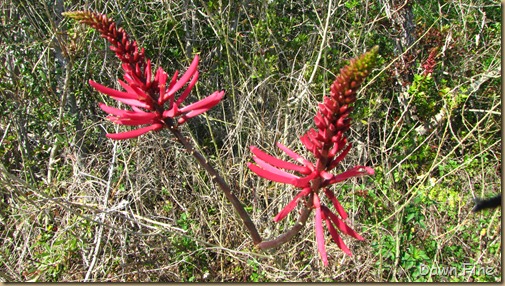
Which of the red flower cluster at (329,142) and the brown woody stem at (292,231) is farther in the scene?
the brown woody stem at (292,231)

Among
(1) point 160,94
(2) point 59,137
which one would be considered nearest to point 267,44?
(2) point 59,137

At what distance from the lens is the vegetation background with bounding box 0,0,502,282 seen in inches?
95.8

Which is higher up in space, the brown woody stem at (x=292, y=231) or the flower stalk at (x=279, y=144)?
the flower stalk at (x=279, y=144)

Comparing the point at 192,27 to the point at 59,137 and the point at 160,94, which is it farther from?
the point at 160,94

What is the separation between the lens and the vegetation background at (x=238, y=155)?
2.43m

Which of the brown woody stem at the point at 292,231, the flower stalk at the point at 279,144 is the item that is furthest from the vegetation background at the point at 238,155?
the flower stalk at the point at 279,144

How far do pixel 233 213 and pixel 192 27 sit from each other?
1457mm

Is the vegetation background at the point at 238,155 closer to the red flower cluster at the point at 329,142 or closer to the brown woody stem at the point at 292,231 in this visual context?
the brown woody stem at the point at 292,231

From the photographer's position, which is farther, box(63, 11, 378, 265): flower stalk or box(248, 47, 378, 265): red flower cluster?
box(63, 11, 378, 265): flower stalk

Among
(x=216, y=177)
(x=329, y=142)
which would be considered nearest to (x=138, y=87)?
(x=216, y=177)

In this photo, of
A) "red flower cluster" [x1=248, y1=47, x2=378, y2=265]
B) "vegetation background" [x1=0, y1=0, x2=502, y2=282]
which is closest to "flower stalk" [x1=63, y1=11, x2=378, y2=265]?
"red flower cluster" [x1=248, y1=47, x2=378, y2=265]

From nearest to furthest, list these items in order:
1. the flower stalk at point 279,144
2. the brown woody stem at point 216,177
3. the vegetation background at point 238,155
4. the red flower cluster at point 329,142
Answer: the red flower cluster at point 329,142 → the flower stalk at point 279,144 → the brown woody stem at point 216,177 → the vegetation background at point 238,155

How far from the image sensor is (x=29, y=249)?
2.51 m

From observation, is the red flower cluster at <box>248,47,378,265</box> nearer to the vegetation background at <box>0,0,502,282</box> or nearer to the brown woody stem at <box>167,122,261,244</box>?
the brown woody stem at <box>167,122,261,244</box>
